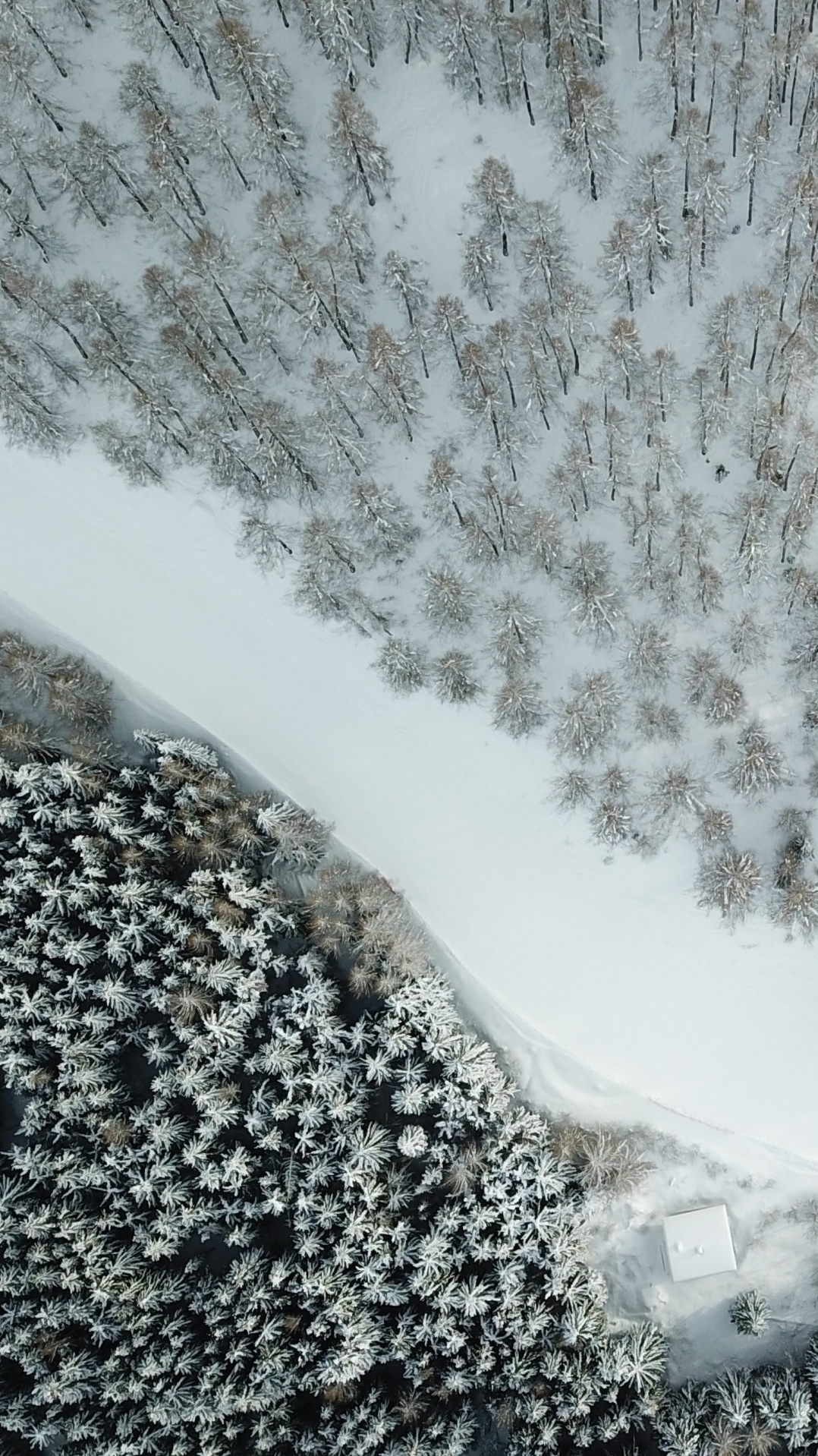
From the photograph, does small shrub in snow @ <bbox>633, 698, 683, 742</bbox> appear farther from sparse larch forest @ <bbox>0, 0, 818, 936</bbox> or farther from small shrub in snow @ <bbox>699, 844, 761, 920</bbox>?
small shrub in snow @ <bbox>699, 844, 761, 920</bbox>

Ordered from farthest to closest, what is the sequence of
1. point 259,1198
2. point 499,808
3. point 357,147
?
point 499,808 → point 357,147 → point 259,1198

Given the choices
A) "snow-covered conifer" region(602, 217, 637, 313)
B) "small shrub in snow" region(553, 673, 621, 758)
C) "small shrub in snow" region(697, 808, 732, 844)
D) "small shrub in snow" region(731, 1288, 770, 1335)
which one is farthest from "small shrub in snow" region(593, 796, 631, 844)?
"snow-covered conifer" region(602, 217, 637, 313)

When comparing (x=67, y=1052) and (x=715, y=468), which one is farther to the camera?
(x=715, y=468)

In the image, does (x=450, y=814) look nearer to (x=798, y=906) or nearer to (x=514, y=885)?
(x=514, y=885)

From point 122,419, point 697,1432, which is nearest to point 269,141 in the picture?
point 122,419

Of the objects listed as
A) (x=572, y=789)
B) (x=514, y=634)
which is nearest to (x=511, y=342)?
(x=514, y=634)

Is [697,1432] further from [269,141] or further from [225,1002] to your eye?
[269,141]

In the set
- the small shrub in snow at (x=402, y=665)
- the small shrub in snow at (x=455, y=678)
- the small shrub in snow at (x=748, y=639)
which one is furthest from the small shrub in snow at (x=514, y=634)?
the small shrub in snow at (x=748, y=639)
